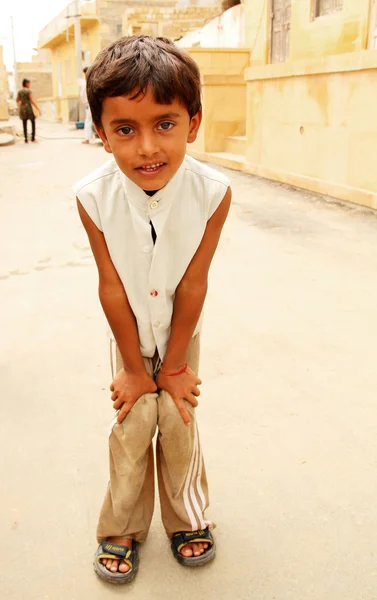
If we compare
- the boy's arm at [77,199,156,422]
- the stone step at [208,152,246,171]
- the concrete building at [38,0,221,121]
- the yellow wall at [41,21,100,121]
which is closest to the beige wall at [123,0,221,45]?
the concrete building at [38,0,221,121]

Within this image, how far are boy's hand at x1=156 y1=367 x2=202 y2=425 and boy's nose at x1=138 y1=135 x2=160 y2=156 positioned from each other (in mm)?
571

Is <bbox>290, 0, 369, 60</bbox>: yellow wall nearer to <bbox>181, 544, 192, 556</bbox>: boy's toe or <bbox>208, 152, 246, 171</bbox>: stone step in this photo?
<bbox>208, 152, 246, 171</bbox>: stone step

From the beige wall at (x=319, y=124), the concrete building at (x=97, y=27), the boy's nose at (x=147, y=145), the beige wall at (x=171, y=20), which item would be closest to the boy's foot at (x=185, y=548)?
the boy's nose at (x=147, y=145)

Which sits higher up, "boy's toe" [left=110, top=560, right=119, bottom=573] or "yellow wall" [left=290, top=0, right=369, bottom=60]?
"yellow wall" [left=290, top=0, right=369, bottom=60]

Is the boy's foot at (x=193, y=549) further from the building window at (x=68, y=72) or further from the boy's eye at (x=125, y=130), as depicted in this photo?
the building window at (x=68, y=72)

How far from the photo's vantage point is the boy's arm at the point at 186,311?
1488 millimetres

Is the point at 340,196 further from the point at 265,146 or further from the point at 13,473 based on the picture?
the point at 13,473

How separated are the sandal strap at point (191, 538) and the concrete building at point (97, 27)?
687 inches

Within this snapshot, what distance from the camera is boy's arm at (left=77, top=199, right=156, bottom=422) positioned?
→ 1461 millimetres

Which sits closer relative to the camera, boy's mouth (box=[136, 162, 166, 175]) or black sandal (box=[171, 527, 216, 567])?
boy's mouth (box=[136, 162, 166, 175])

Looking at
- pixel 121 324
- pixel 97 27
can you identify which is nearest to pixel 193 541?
pixel 121 324

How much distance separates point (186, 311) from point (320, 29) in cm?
641

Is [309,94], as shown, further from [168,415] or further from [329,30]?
[168,415]

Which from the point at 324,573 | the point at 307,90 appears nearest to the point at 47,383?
the point at 324,573
